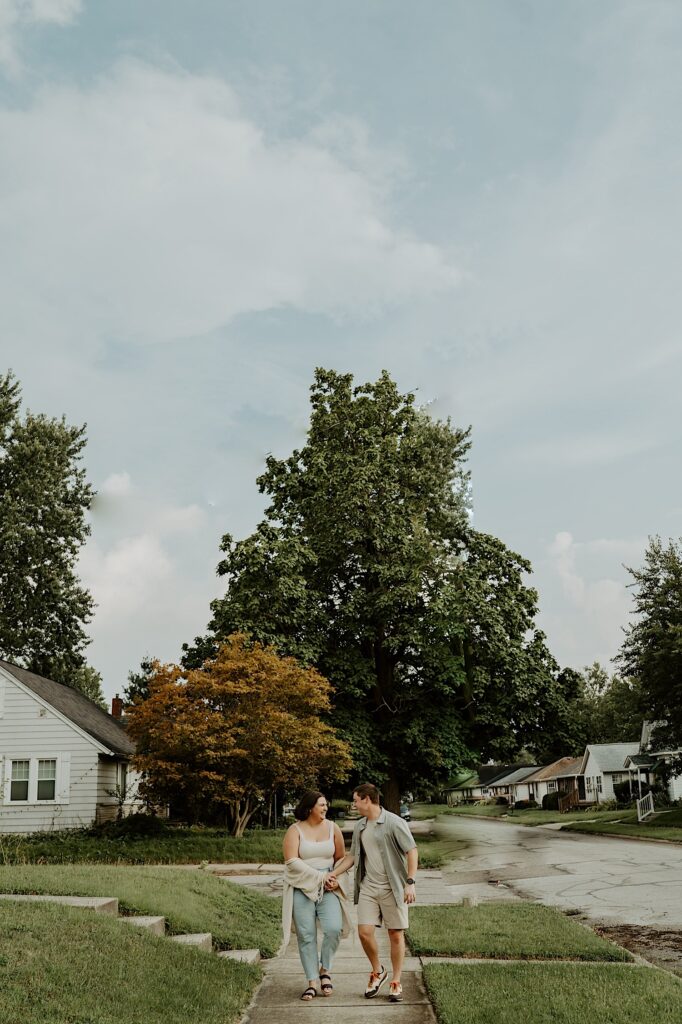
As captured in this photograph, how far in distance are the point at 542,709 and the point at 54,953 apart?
87.2 ft

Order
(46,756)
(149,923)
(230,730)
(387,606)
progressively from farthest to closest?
(387,606), (46,756), (230,730), (149,923)

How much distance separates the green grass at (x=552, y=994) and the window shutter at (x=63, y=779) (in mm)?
21579

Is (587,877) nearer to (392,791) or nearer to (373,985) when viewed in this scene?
(373,985)

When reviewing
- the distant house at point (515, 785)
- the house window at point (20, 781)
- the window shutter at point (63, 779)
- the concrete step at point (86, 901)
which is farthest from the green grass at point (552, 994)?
the distant house at point (515, 785)

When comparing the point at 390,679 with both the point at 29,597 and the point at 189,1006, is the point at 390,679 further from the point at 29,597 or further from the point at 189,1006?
the point at 189,1006

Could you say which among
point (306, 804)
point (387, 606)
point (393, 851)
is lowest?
point (393, 851)

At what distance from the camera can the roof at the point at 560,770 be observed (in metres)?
72.9

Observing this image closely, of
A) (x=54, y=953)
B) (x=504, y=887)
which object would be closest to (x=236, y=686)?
(x=504, y=887)

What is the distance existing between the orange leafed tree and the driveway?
16.9 ft

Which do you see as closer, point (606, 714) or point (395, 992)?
point (395, 992)

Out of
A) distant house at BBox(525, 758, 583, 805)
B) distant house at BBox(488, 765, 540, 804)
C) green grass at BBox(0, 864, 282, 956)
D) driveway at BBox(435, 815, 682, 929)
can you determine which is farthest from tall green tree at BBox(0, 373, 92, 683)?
distant house at BBox(488, 765, 540, 804)

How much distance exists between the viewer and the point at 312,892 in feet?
26.0

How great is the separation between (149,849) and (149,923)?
13055mm

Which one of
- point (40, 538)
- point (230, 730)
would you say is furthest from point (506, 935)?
point (40, 538)
